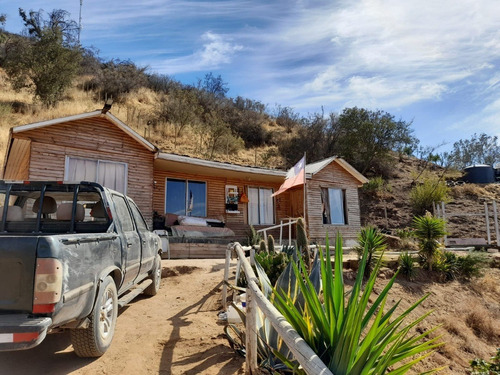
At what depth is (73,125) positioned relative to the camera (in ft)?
37.0

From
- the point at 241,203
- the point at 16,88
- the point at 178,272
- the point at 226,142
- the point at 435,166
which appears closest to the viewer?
the point at 178,272

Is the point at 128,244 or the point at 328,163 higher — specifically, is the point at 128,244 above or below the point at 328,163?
below

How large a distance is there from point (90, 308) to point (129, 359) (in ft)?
2.68

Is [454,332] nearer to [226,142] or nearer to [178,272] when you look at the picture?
[178,272]

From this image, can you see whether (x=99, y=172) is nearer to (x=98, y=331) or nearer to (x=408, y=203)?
(x=98, y=331)

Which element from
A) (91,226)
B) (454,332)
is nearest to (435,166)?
(454,332)

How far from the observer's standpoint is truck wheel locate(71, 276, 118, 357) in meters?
3.44

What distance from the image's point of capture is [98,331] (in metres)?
3.52

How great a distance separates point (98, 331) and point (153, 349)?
0.79m

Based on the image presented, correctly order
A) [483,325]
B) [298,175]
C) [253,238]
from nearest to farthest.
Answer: [483,325] → [298,175] → [253,238]

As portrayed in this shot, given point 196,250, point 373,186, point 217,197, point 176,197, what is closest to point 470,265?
point 196,250

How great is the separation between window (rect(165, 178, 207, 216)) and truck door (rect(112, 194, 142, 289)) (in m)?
9.41

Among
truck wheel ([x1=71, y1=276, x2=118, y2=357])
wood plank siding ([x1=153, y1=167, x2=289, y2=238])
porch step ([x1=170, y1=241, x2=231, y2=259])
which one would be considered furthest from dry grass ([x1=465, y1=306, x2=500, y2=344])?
truck wheel ([x1=71, y1=276, x2=118, y2=357])

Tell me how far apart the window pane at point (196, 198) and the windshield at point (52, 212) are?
32.4ft
